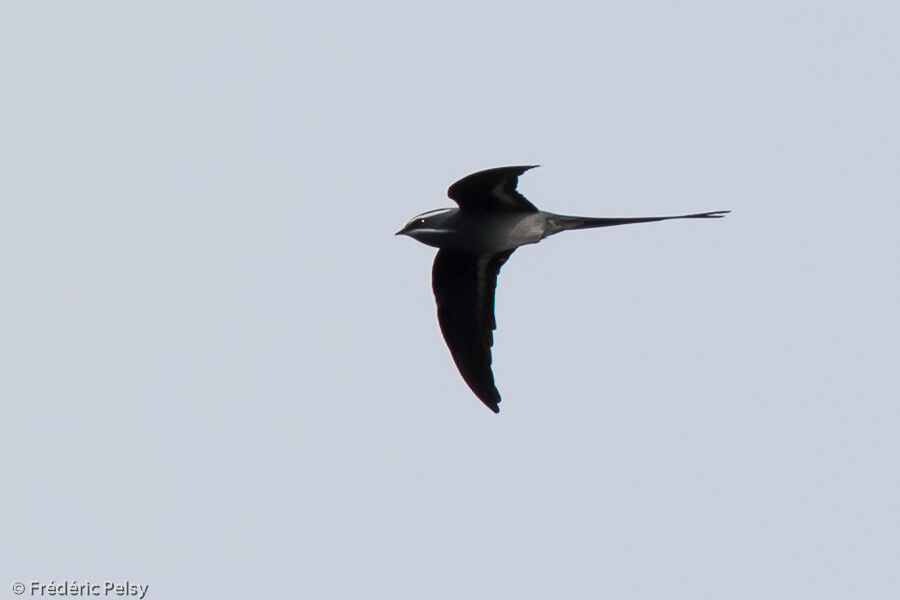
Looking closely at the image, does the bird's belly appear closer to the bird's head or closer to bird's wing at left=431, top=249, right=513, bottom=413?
the bird's head

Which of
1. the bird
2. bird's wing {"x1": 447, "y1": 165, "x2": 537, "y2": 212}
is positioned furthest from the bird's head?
bird's wing {"x1": 447, "y1": 165, "x2": 537, "y2": 212}

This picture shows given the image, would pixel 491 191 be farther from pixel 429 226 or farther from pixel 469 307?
pixel 469 307

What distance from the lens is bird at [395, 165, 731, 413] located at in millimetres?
9688

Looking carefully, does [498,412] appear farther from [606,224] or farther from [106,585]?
[106,585]

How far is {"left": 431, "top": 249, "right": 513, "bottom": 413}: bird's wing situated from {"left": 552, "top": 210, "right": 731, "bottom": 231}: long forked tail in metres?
0.78

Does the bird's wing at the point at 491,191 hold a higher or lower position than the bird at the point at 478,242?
higher

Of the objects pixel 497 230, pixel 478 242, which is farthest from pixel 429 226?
pixel 497 230

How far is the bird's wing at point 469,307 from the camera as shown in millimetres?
10516

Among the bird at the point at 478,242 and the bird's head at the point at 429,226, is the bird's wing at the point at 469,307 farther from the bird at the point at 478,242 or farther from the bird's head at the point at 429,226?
the bird's head at the point at 429,226

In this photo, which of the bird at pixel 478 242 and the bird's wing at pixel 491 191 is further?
the bird at pixel 478 242

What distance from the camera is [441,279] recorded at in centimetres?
1063

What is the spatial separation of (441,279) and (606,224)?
1662 mm

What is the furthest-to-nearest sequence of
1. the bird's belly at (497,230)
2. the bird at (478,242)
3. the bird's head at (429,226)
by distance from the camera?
the bird's head at (429,226) → the bird's belly at (497,230) → the bird at (478,242)

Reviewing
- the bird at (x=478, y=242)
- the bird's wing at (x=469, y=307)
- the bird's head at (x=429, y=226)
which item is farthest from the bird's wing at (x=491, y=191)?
the bird's wing at (x=469, y=307)
